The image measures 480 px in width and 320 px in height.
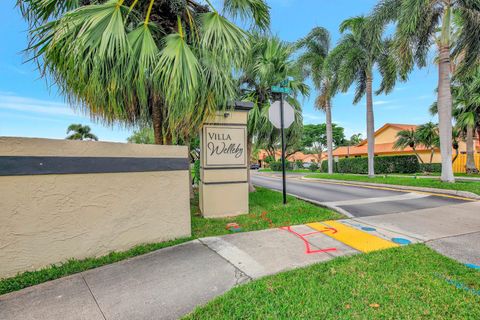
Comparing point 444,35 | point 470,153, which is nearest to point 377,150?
point 470,153

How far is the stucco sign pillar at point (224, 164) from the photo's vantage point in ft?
19.4

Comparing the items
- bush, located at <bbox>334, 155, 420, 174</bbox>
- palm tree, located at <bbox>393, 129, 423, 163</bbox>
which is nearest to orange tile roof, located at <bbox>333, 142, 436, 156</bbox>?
palm tree, located at <bbox>393, 129, 423, 163</bbox>

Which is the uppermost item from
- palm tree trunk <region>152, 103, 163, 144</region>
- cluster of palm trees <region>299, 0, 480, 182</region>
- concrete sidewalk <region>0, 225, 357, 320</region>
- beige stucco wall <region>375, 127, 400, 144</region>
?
cluster of palm trees <region>299, 0, 480, 182</region>

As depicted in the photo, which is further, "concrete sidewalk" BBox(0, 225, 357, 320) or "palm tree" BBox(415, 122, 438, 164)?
"palm tree" BBox(415, 122, 438, 164)

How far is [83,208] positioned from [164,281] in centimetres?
173

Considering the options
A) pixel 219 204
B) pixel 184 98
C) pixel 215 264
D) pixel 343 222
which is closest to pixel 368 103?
pixel 343 222

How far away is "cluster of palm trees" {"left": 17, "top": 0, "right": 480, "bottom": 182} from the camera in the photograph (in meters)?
3.94

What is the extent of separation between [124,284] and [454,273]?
405cm

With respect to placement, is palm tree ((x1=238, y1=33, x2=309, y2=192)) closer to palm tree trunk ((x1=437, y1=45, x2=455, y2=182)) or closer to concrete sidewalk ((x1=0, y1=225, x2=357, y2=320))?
concrete sidewalk ((x1=0, y1=225, x2=357, y2=320))

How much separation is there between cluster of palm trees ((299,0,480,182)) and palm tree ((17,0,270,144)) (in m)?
8.11

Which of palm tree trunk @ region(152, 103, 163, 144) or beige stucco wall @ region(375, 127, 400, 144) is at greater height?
beige stucco wall @ region(375, 127, 400, 144)

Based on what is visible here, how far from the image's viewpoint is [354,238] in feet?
13.8

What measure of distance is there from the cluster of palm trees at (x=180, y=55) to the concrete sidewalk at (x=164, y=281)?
2582 mm

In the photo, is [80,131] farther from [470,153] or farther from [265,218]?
[470,153]
